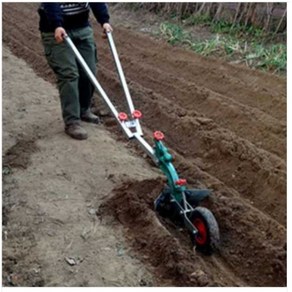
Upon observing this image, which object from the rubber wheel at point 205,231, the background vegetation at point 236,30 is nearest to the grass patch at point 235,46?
the background vegetation at point 236,30

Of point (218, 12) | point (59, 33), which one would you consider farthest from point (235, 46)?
point (59, 33)

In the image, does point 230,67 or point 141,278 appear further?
point 230,67

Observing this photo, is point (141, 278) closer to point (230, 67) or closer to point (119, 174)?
point (119, 174)

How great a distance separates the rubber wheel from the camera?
3732 millimetres

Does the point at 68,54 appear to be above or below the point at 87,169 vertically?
above

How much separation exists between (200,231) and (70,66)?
2.41 metres

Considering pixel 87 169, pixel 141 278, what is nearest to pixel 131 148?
pixel 87 169

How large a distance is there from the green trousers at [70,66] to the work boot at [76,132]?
0.16 feet

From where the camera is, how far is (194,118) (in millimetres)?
5922

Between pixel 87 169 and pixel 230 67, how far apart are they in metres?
3.11

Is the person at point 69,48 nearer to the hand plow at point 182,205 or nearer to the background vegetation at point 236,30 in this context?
the hand plow at point 182,205

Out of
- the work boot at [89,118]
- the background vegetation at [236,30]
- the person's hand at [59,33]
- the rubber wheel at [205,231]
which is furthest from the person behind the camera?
the background vegetation at [236,30]

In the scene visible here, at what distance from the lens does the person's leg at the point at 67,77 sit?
18.1 feet

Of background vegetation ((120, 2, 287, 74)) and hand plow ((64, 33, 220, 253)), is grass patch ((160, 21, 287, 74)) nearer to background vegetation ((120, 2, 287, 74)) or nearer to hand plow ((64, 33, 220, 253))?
background vegetation ((120, 2, 287, 74))
